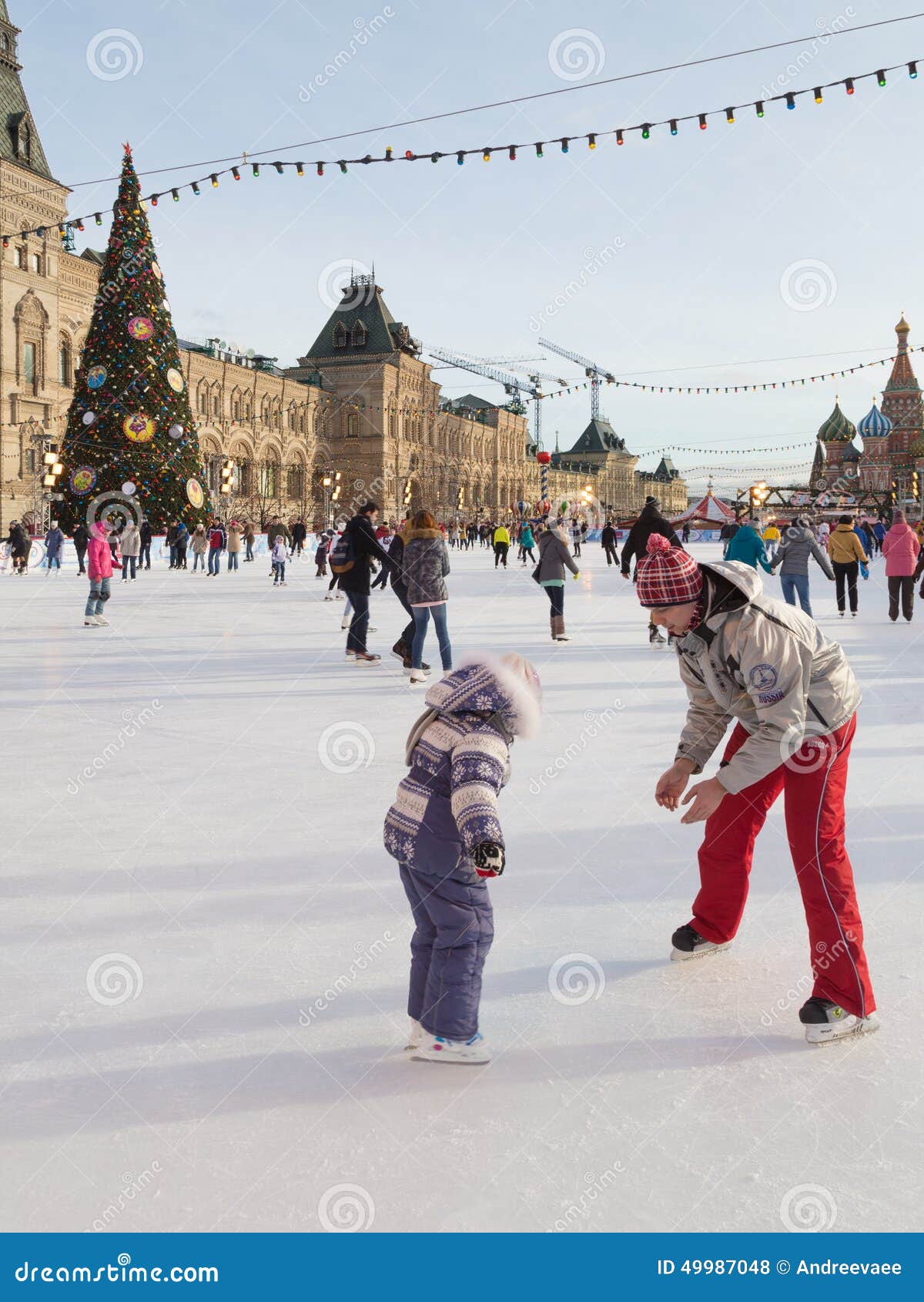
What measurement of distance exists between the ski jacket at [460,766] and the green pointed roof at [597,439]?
12525cm

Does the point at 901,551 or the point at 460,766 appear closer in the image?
the point at 460,766

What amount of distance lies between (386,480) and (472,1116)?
61773 mm

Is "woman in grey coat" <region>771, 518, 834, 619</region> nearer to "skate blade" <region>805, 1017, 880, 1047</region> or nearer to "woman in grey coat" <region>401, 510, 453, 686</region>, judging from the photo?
"woman in grey coat" <region>401, 510, 453, 686</region>

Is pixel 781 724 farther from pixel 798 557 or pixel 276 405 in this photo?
pixel 276 405

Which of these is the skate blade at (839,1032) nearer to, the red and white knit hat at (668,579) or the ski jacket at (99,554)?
the red and white knit hat at (668,579)

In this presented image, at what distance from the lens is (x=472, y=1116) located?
2117mm

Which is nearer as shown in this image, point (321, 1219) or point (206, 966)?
point (321, 1219)

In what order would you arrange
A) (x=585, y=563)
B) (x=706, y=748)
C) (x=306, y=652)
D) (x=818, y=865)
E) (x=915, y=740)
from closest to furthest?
(x=818, y=865)
(x=706, y=748)
(x=915, y=740)
(x=306, y=652)
(x=585, y=563)

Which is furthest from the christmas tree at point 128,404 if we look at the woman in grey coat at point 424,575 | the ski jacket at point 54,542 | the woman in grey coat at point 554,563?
the woman in grey coat at point 424,575

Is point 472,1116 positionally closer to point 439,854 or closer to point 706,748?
point 439,854

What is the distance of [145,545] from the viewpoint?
25.2 metres
